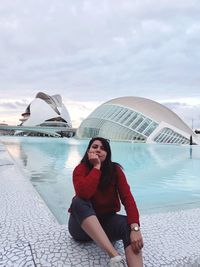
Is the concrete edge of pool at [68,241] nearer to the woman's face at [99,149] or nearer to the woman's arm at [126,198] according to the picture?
the woman's arm at [126,198]

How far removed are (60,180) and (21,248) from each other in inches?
145

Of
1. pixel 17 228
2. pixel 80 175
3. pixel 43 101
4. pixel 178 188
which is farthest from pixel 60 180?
pixel 43 101

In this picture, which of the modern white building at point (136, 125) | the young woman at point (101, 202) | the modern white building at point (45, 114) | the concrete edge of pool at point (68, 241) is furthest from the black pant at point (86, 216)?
the modern white building at point (45, 114)

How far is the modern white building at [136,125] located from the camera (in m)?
28.3

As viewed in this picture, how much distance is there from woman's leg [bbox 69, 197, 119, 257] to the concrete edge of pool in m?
0.15

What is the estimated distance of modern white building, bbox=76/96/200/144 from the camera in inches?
1113

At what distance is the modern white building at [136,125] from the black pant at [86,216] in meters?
25.8

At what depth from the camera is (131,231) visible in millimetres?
1896

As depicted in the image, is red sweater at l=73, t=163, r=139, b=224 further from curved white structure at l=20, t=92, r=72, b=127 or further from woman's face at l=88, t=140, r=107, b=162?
curved white structure at l=20, t=92, r=72, b=127

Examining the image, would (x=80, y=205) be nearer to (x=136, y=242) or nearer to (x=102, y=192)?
(x=102, y=192)

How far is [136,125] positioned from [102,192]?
26832 millimetres

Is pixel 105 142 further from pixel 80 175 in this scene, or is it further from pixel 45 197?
pixel 45 197

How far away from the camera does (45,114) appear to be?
63.6 m

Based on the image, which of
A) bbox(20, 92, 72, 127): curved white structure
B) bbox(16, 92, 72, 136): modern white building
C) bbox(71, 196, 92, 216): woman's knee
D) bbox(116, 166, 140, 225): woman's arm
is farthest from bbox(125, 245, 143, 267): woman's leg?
bbox(20, 92, 72, 127): curved white structure
